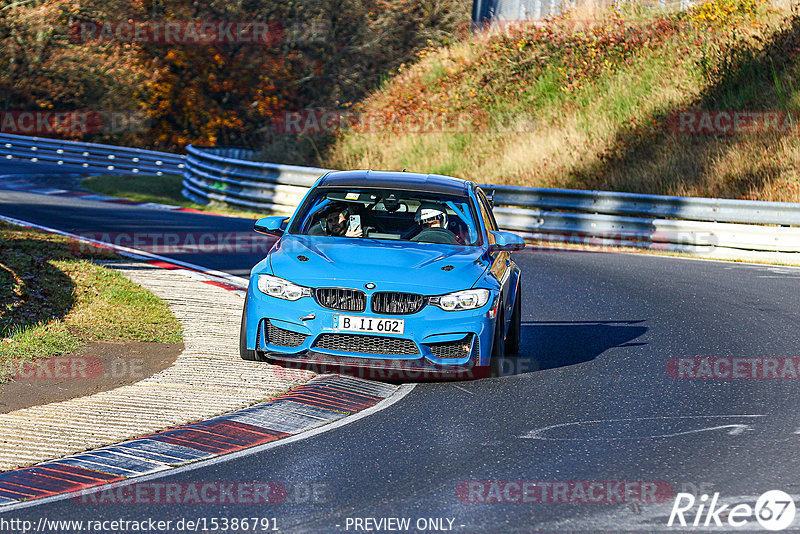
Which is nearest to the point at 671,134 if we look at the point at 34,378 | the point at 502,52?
the point at 502,52

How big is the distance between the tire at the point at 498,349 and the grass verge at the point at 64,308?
119 inches

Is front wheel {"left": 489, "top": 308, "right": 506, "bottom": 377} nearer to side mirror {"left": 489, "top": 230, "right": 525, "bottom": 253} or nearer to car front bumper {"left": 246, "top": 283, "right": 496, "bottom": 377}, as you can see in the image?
car front bumper {"left": 246, "top": 283, "right": 496, "bottom": 377}

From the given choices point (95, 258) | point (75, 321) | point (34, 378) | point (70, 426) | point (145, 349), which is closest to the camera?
point (70, 426)

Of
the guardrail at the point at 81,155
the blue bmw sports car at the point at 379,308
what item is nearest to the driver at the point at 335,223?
the blue bmw sports car at the point at 379,308

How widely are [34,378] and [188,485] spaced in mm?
2969

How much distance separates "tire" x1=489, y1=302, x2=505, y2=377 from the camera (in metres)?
9.22

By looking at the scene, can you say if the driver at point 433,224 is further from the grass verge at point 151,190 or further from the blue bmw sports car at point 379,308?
the grass verge at point 151,190

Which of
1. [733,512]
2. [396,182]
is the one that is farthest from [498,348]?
[733,512]

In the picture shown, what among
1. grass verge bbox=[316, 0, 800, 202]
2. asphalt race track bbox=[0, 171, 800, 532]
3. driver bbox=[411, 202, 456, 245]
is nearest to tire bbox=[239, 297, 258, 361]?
asphalt race track bbox=[0, 171, 800, 532]

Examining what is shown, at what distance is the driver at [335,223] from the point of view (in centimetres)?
1017

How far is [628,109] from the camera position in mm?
30500

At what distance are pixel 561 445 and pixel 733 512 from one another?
1574 mm

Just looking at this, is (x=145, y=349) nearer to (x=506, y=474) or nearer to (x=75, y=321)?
(x=75, y=321)

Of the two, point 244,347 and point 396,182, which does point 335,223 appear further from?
point 244,347
